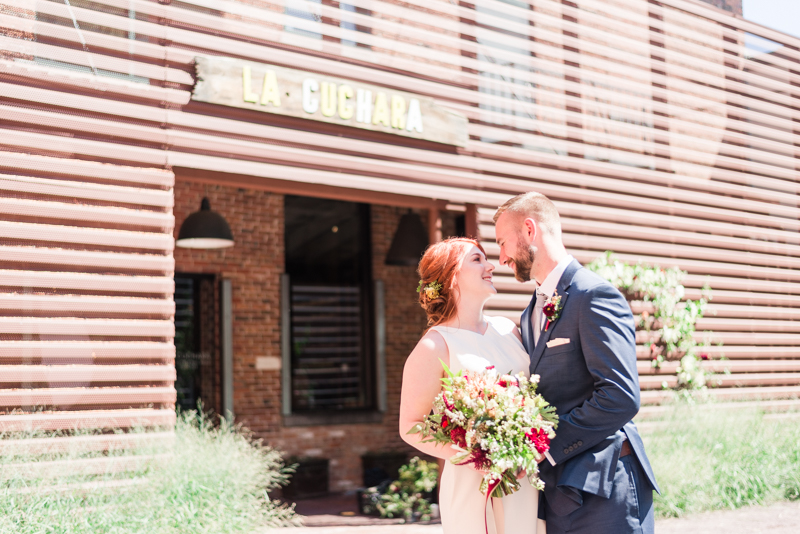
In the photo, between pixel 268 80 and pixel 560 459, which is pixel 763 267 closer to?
pixel 268 80

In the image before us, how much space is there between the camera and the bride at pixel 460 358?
117 inches

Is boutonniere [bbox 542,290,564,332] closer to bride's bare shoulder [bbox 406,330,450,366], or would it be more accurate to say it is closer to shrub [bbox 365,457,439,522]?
bride's bare shoulder [bbox 406,330,450,366]

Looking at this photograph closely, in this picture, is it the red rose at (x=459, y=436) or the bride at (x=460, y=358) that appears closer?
the red rose at (x=459, y=436)

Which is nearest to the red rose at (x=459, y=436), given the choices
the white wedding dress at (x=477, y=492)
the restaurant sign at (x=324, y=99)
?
the white wedding dress at (x=477, y=492)

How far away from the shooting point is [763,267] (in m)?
10.1

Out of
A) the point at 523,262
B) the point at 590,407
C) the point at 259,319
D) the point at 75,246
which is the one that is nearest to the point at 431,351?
the point at 523,262

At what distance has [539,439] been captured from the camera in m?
2.60

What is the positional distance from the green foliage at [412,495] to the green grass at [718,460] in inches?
88.7

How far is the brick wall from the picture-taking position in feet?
32.0

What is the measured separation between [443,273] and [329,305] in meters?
7.73

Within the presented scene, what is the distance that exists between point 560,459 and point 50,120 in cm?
442

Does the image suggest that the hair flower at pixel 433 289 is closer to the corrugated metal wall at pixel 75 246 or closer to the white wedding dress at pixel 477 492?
the white wedding dress at pixel 477 492

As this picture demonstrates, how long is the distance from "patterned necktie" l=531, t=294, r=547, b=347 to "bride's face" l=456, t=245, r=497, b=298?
205 millimetres

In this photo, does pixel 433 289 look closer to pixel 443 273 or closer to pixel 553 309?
pixel 443 273
